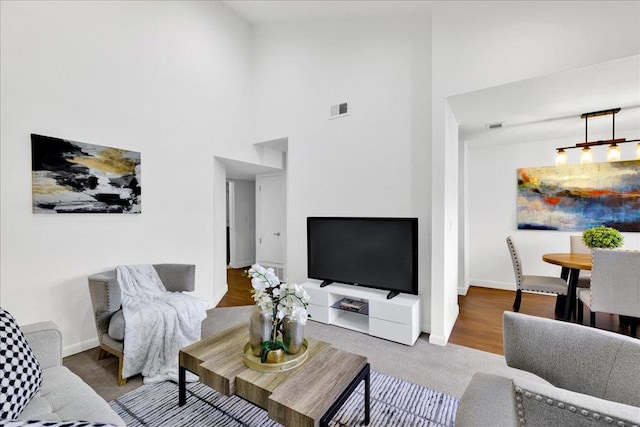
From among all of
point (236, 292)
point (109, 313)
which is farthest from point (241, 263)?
point (109, 313)

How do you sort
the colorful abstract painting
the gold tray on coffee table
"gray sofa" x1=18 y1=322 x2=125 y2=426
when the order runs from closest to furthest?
"gray sofa" x1=18 y1=322 x2=125 y2=426 → the gold tray on coffee table → the colorful abstract painting

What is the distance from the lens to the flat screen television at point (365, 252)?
2.93m

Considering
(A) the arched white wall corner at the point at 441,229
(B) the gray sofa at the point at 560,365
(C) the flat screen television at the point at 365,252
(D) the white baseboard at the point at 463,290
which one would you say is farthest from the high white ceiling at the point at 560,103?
(D) the white baseboard at the point at 463,290

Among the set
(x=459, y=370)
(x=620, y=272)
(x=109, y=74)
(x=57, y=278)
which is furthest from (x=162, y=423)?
(x=620, y=272)

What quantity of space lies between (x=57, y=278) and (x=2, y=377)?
1.71 meters

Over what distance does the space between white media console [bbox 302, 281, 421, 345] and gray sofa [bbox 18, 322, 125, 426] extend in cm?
222

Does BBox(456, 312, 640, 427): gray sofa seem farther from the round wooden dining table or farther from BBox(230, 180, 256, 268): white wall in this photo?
BBox(230, 180, 256, 268): white wall

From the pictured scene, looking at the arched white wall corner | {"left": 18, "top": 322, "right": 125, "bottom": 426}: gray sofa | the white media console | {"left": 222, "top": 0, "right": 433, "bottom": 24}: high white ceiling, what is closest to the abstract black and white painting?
{"left": 18, "top": 322, "right": 125, "bottom": 426}: gray sofa

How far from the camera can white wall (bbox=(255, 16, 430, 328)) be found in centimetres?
308

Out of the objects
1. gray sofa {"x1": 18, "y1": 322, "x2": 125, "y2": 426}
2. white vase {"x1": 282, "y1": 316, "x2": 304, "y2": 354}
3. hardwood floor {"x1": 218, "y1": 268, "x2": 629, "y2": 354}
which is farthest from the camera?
hardwood floor {"x1": 218, "y1": 268, "x2": 629, "y2": 354}

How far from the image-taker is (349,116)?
3.50 meters

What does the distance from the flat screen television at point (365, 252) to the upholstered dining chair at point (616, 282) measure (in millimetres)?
1627

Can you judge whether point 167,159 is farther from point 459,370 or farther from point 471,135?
point 471,135

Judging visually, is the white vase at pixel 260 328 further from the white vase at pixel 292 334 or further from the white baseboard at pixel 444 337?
the white baseboard at pixel 444 337
